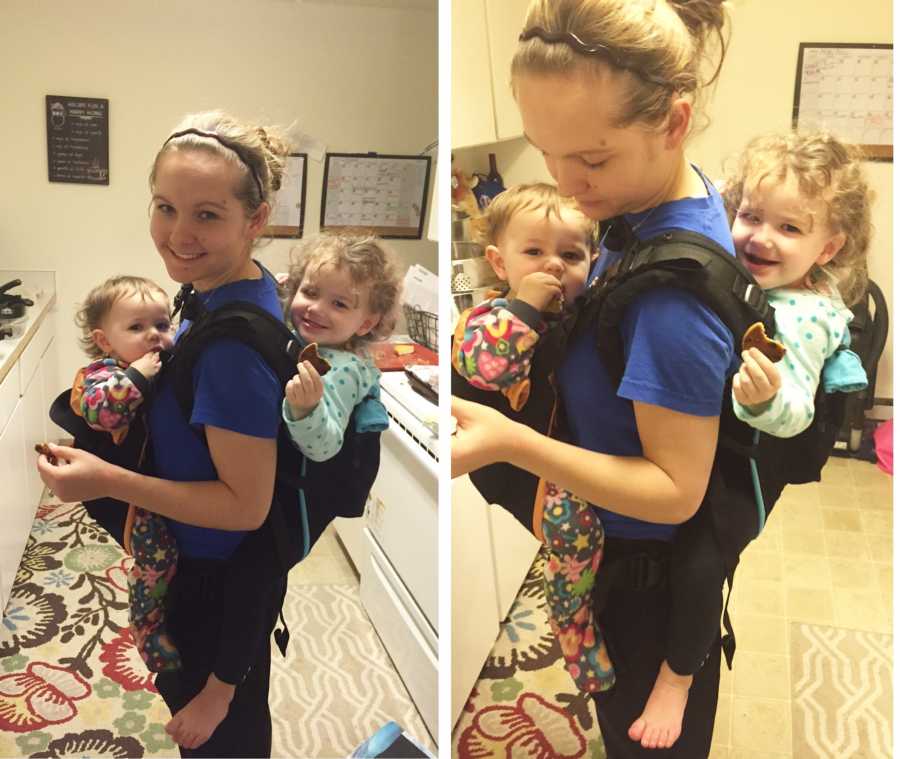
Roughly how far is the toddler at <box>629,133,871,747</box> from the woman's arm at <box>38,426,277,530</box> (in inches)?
20.5

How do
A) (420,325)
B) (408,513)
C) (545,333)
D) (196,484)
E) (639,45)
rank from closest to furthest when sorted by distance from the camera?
(639,45) < (545,333) < (196,484) < (420,325) < (408,513)

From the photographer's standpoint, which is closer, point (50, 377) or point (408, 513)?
point (50, 377)

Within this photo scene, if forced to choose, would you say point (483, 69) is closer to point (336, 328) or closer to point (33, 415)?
point (336, 328)

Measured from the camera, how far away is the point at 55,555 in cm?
97

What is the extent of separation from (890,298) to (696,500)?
0.94 ft

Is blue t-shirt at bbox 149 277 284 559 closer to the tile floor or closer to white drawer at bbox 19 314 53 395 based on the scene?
white drawer at bbox 19 314 53 395

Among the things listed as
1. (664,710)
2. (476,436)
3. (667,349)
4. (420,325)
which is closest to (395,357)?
(420,325)

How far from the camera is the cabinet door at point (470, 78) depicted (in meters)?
0.86

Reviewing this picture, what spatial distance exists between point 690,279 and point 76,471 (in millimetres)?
676

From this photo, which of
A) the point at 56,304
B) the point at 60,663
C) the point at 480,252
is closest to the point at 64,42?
the point at 56,304

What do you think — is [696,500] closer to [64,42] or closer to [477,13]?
[477,13]

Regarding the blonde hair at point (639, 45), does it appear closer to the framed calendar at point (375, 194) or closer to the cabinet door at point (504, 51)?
the cabinet door at point (504, 51)

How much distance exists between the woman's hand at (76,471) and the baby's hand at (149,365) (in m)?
0.12

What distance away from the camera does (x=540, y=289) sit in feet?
2.60
